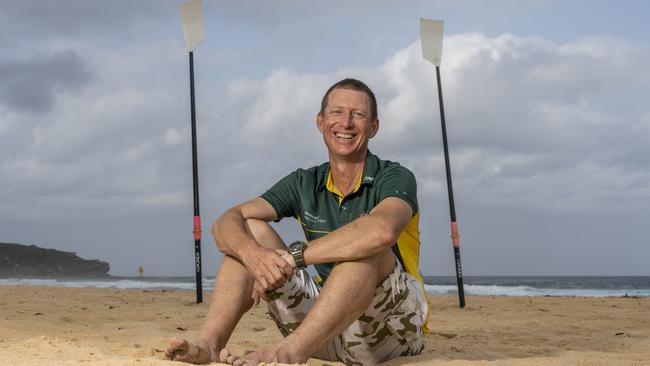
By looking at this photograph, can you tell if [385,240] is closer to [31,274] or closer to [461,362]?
[461,362]

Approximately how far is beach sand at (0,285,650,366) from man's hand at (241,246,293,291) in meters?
0.43

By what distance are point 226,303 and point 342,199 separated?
624 millimetres

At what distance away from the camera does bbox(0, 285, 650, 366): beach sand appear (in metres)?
2.61

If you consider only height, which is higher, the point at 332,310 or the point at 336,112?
the point at 336,112

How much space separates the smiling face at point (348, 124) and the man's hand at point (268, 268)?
1.82 feet

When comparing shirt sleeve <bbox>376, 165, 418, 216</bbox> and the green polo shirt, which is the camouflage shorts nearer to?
the green polo shirt

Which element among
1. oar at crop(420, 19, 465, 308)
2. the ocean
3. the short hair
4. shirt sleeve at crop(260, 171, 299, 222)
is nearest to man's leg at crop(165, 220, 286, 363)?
shirt sleeve at crop(260, 171, 299, 222)

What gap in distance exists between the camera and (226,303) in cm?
230

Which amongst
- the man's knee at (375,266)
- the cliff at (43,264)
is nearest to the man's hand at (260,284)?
the man's knee at (375,266)

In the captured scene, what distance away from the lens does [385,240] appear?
2066 mm

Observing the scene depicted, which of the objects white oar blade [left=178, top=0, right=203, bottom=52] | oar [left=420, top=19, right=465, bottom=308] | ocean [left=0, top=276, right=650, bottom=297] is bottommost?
ocean [left=0, top=276, right=650, bottom=297]

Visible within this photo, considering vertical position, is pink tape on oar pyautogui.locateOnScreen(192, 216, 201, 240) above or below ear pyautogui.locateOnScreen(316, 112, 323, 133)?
below

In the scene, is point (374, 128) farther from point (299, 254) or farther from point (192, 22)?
point (192, 22)

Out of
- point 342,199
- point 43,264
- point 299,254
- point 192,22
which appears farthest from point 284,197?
point 43,264
